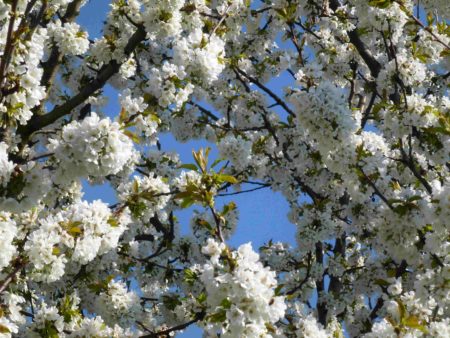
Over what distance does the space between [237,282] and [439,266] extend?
190 centimetres

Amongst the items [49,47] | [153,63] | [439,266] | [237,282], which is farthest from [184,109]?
[237,282]

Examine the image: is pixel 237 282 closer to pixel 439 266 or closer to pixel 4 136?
pixel 439 266

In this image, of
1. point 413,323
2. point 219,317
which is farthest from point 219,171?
point 413,323

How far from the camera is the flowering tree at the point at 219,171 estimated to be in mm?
3832

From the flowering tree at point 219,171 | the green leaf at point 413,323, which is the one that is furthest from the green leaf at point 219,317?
the green leaf at point 413,323

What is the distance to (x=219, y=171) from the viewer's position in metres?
3.94

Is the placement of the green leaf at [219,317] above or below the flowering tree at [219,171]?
below

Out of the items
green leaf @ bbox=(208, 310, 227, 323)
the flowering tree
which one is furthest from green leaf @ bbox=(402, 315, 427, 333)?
green leaf @ bbox=(208, 310, 227, 323)

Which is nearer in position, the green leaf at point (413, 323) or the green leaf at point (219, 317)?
the green leaf at point (219, 317)

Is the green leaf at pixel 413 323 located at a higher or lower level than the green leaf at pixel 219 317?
higher

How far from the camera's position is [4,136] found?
15.0 feet

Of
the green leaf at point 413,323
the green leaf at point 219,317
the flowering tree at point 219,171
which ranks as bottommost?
the green leaf at point 219,317

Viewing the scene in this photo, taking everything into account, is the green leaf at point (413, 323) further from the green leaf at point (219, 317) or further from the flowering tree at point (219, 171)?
the green leaf at point (219, 317)

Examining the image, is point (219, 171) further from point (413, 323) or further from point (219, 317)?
point (413, 323)
